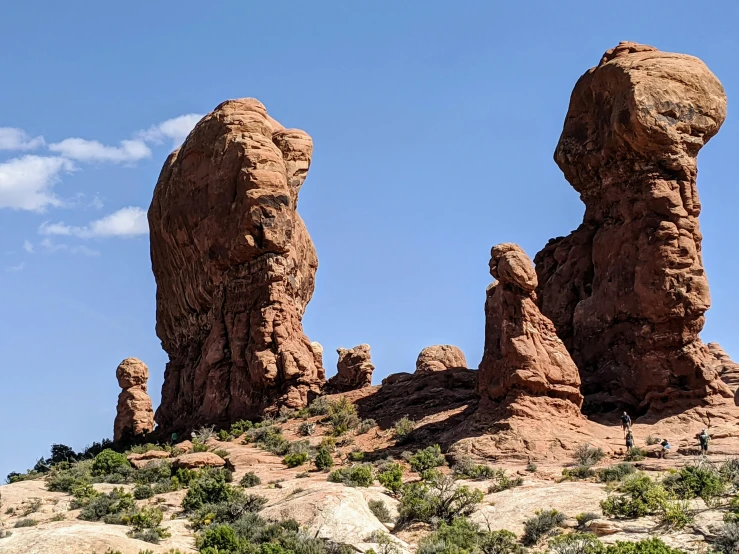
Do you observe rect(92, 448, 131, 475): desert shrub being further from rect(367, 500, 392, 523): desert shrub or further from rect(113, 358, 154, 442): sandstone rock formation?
rect(113, 358, 154, 442): sandstone rock formation

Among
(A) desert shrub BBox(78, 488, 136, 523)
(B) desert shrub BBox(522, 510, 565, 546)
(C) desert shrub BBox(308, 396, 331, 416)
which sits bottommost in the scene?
(B) desert shrub BBox(522, 510, 565, 546)

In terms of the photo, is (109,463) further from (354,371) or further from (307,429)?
(354,371)

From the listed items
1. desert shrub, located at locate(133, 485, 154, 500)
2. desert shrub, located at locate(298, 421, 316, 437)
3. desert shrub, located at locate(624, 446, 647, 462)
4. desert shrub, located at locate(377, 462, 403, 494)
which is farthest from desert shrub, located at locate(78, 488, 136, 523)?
desert shrub, located at locate(624, 446, 647, 462)

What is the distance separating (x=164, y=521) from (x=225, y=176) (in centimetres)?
2108

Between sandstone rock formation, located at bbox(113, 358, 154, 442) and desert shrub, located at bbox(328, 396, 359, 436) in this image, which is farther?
sandstone rock formation, located at bbox(113, 358, 154, 442)

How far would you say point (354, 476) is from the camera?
113 ft

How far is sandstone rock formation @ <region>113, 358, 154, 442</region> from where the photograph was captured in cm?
5706


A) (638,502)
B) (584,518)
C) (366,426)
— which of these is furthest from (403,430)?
(638,502)

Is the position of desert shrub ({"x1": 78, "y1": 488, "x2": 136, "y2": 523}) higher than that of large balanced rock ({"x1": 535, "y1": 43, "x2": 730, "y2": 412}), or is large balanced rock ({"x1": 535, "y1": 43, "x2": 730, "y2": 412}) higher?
large balanced rock ({"x1": 535, "y1": 43, "x2": 730, "y2": 412})

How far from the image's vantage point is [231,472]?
123 ft

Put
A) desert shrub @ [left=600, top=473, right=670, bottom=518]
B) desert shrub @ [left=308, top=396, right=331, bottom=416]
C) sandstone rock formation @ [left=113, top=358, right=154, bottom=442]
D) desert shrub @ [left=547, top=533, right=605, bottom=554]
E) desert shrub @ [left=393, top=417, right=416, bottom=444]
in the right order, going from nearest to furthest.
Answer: desert shrub @ [left=547, top=533, right=605, bottom=554] < desert shrub @ [left=600, top=473, right=670, bottom=518] < desert shrub @ [left=393, top=417, right=416, bottom=444] < desert shrub @ [left=308, top=396, right=331, bottom=416] < sandstone rock formation @ [left=113, top=358, right=154, bottom=442]

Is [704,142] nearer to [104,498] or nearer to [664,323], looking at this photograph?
[664,323]

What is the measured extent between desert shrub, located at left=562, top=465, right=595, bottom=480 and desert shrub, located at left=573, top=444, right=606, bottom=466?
2.91 feet

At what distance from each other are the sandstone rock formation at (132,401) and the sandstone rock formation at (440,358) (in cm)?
1455
